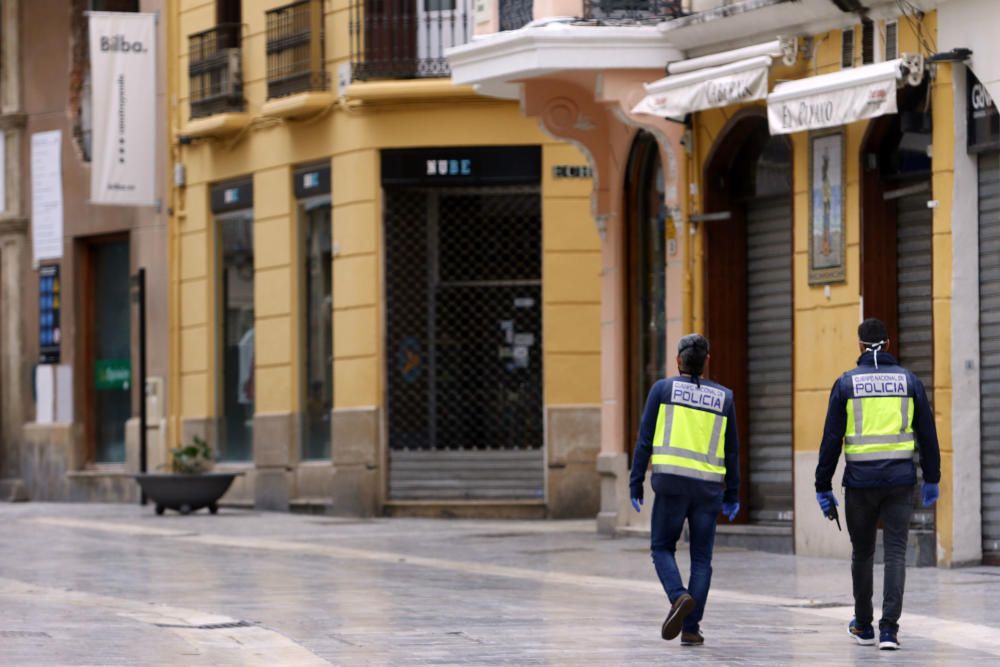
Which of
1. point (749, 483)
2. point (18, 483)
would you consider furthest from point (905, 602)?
point (18, 483)

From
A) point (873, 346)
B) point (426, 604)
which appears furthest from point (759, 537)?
point (873, 346)

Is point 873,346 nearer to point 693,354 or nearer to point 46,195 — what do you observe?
point 693,354

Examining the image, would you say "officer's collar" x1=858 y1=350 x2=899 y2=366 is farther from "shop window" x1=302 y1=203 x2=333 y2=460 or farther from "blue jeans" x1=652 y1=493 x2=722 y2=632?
"shop window" x1=302 y1=203 x2=333 y2=460

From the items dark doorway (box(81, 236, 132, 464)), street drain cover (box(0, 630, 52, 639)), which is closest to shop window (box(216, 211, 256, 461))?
dark doorway (box(81, 236, 132, 464))

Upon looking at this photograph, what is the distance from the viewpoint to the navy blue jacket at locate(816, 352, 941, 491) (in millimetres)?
11609

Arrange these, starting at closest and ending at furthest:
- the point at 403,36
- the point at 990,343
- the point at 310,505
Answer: the point at 990,343
the point at 403,36
the point at 310,505

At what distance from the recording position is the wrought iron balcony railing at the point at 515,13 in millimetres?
20562

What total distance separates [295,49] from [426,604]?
13970mm

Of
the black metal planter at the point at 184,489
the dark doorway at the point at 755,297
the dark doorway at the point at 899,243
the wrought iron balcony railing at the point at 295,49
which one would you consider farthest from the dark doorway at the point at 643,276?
the black metal planter at the point at 184,489

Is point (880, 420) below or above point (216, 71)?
below

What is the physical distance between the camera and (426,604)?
1403 centimetres

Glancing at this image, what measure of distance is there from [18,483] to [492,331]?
10.4 m

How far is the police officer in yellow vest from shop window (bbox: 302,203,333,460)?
1504 centimetres

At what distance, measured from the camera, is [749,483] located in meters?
19.7
